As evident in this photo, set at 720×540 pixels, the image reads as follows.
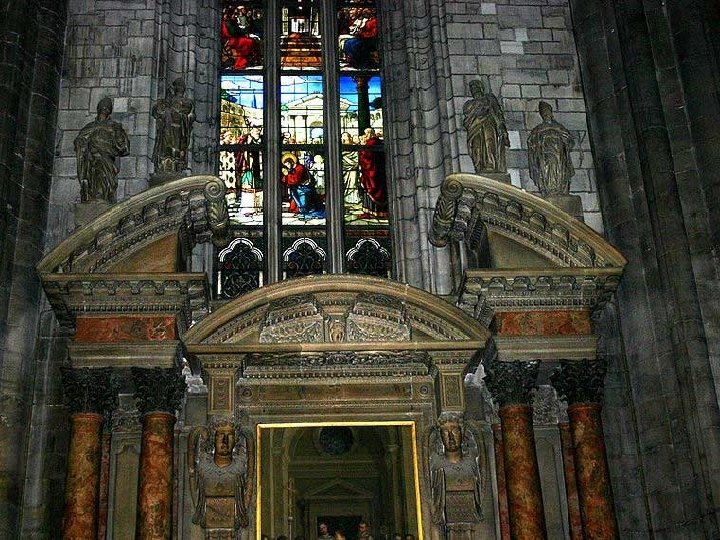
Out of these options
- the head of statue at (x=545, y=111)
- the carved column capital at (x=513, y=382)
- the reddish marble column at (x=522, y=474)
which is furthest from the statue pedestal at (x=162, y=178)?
the reddish marble column at (x=522, y=474)

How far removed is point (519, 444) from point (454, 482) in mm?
859

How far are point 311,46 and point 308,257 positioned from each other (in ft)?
12.2

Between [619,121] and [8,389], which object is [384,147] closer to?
[619,121]

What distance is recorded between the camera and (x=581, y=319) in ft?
41.4

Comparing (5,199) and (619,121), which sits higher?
(619,121)

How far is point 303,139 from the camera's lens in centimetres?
1605

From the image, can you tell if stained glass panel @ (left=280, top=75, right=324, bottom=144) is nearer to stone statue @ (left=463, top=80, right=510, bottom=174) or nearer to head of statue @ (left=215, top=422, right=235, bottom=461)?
stone statue @ (left=463, top=80, right=510, bottom=174)

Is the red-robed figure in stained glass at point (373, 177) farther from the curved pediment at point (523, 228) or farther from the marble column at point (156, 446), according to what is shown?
the marble column at point (156, 446)

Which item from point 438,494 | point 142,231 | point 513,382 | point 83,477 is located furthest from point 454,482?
point 142,231

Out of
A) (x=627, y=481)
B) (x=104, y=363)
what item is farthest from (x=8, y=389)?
(x=627, y=481)

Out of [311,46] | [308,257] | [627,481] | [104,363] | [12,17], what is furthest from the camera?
[311,46]

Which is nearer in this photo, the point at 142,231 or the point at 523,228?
the point at 142,231

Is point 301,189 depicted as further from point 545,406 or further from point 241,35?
point 545,406

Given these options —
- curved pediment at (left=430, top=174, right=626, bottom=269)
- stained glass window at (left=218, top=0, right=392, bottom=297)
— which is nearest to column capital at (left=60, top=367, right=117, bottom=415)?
stained glass window at (left=218, top=0, right=392, bottom=297)
